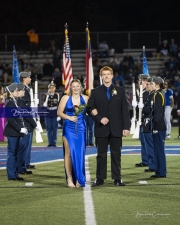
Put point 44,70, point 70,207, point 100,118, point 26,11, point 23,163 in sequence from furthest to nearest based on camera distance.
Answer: point 26,11 < point 44,70 < point 23,163 < point 100,118 < point 70,207

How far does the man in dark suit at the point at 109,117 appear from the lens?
573 inches

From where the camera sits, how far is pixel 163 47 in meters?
42.7

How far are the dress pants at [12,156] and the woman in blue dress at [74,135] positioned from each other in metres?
1.47

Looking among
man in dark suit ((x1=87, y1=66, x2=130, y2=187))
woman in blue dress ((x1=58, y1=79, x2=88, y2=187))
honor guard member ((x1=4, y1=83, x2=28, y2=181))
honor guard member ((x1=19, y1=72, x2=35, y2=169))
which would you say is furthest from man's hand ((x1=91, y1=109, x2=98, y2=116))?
honor guard member ((x1=19, y1=72, x2=35, y2=169))

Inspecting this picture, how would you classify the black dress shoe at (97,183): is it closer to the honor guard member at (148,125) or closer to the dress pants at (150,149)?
the honor guard member at (148,125)

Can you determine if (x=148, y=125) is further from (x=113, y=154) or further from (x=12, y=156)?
(x=12, y=156)

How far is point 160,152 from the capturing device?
16094 mm

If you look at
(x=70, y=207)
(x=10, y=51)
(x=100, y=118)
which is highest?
(x=10, y=51)

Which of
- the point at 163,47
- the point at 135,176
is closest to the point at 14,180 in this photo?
the point at 135,176

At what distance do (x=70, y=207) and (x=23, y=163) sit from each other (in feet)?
16.5

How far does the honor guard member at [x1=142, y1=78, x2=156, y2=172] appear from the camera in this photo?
16.6 meters

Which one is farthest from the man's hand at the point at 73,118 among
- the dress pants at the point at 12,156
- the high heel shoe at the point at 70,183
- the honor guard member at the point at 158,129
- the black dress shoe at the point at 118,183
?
the honor guard member at the point at 158,129

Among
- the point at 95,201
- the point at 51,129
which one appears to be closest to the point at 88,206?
the point at 95,201

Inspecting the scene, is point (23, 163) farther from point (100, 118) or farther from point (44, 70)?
point (44, 70)
